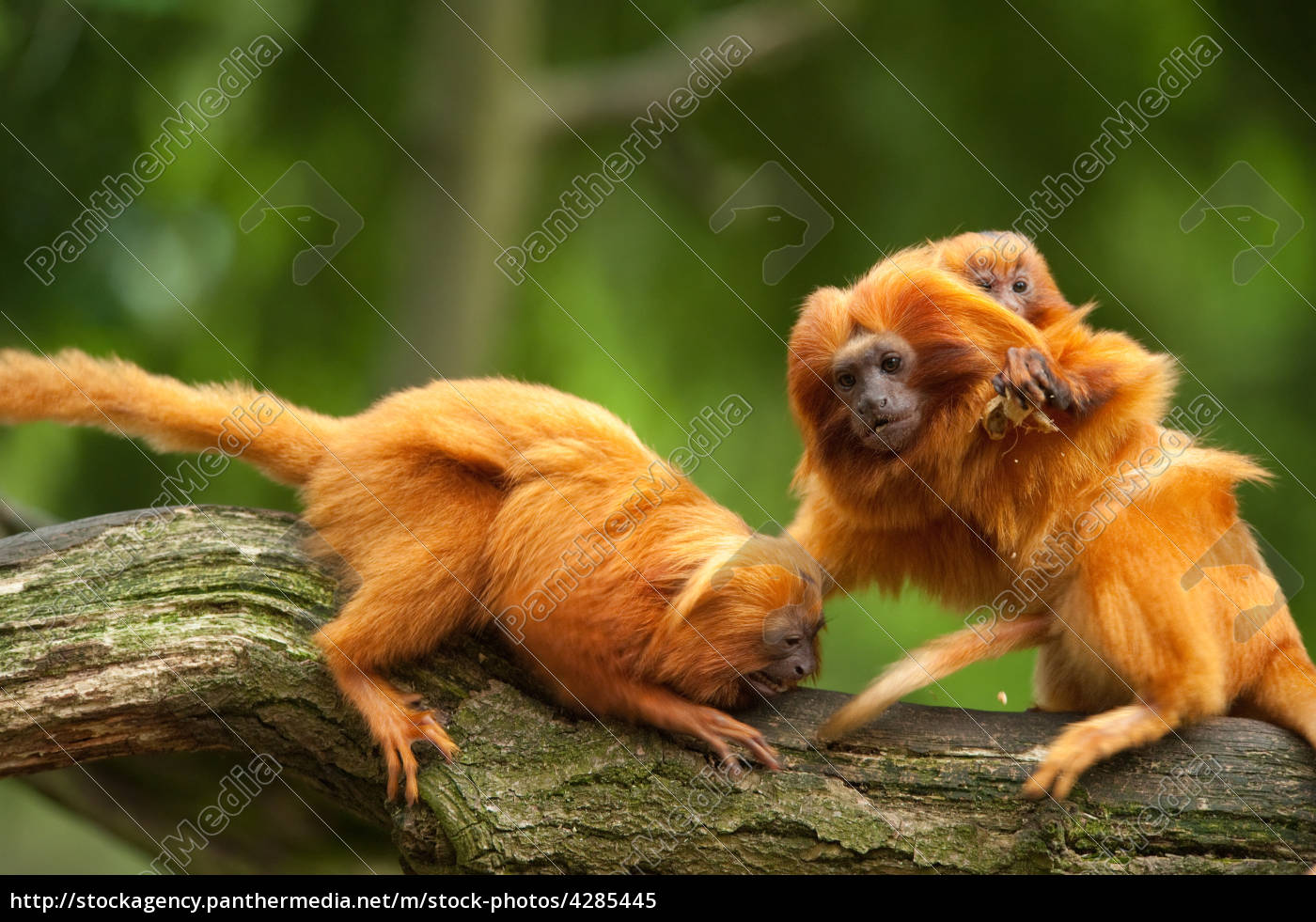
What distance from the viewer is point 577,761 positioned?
3.48 m

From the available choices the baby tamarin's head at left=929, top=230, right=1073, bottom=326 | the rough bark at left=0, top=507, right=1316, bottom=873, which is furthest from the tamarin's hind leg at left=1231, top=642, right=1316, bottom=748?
the baby tamarin's head at left=929, top=230, right=1073, bottom=326

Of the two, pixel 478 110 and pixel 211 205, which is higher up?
pixel 478 110

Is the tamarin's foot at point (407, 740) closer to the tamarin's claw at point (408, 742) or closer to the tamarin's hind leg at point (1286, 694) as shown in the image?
the tamarin's claw at point (408, 742)

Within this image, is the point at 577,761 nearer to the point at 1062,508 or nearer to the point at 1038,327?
the point at 1062,508

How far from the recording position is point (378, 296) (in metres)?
8.00

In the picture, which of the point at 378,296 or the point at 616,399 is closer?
the point at 616,399

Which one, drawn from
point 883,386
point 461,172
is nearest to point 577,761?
point 883,386

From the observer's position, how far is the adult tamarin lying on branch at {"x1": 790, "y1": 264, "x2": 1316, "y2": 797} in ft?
11.5

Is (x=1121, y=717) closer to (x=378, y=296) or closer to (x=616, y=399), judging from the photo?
(x=616, y=399)

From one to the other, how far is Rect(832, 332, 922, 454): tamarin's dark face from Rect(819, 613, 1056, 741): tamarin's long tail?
0.68 meters

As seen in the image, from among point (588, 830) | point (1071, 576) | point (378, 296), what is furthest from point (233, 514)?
point (378, 296)

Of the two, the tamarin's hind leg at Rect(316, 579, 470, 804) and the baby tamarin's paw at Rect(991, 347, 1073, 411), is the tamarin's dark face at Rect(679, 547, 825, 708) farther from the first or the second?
the baby tamarin's paw at Rect(991, 347, 1073, 411)

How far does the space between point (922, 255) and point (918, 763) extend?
72.1 inches

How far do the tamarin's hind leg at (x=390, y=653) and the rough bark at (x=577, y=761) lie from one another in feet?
0.24
